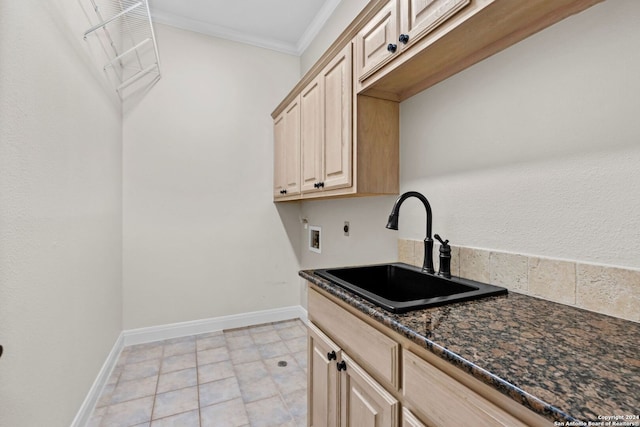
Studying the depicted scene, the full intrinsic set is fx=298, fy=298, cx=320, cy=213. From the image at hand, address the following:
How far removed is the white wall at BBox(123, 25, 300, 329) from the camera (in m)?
2.65

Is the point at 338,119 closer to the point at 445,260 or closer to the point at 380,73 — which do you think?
the point at 380,73

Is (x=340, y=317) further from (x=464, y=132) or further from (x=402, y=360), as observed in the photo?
(x=464, y=132)

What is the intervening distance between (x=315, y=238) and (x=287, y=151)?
0.87 meters

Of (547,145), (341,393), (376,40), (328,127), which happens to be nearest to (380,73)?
(376,40)

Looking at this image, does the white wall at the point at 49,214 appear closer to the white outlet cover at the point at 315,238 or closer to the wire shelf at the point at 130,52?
the wire shelf at the point at 130,52

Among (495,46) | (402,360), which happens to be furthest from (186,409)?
(495,46)

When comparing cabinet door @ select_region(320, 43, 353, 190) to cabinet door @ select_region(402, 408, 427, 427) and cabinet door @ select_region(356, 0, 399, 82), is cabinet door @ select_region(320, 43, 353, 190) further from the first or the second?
cabinet door @ select_region(402, 408, 427, 427)

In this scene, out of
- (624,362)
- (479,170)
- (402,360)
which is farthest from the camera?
(479,170)

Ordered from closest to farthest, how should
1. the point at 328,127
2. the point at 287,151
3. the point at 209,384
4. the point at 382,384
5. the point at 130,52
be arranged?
the point at 382,384, the point at 328,127, the point at 209,384, the point at 130,52, the point at 287,151

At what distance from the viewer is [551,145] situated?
1029mm

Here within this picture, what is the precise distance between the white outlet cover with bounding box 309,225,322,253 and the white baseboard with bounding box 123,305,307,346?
738 mm

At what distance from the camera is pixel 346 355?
1.12 m

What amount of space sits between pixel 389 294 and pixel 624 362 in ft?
3.28

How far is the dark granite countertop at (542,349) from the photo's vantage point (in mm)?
482
